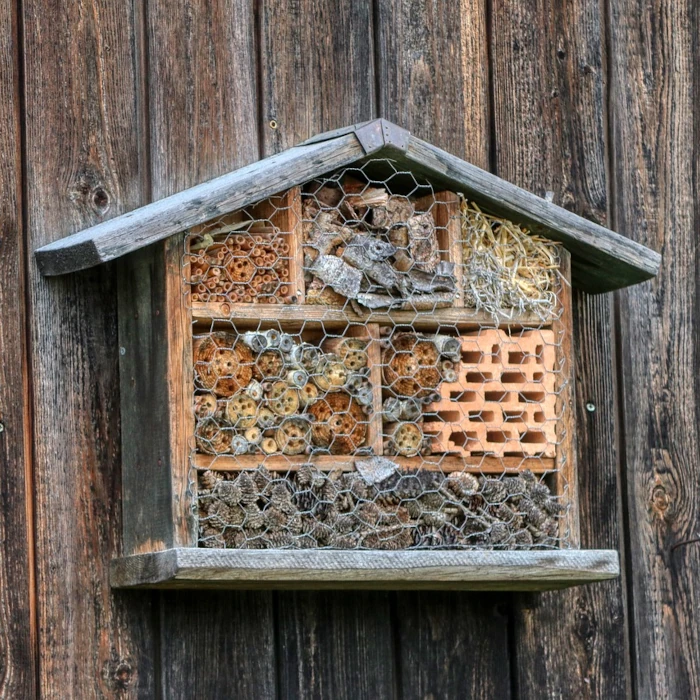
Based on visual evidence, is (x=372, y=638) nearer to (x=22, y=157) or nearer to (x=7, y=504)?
(x=7, y=504)

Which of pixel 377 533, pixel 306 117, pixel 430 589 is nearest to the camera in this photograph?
pixel 377 533

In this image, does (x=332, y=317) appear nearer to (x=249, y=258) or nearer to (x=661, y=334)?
(x=249, y=258)

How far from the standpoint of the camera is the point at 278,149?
7.08ft

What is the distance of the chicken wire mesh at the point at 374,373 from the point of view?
1869 millimetres

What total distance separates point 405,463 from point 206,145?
53 centimetres

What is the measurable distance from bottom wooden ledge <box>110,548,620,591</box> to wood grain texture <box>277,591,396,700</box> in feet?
0.44

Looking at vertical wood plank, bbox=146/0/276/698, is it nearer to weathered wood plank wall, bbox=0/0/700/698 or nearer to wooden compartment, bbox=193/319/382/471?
weathered wood plank wall, bbox=0/0/700/698

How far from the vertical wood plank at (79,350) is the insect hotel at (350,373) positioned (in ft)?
0.13

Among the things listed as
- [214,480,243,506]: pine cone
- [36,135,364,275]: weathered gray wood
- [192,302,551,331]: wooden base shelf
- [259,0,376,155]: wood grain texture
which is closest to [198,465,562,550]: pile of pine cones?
[214,480,243,506]: pine cone

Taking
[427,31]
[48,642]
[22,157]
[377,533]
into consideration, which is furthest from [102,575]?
[427,31]

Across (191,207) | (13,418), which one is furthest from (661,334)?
(13,418)

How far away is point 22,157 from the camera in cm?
201

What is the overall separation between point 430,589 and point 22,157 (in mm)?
776

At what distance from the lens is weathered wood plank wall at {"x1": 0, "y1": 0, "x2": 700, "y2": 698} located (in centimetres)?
196
